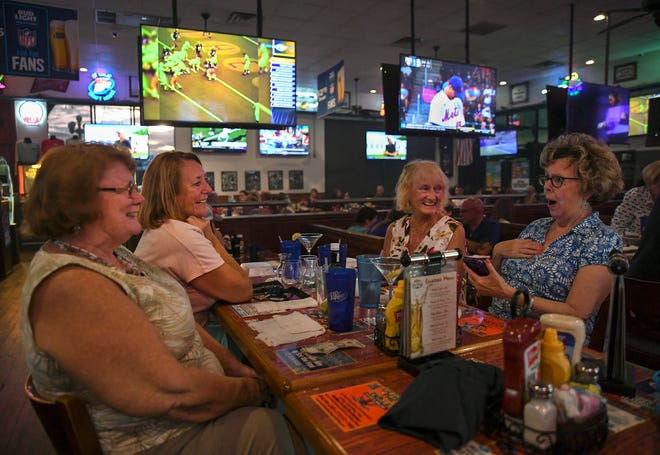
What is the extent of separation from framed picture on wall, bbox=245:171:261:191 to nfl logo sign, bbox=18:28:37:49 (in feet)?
27.7

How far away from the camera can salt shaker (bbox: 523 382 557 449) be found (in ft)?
3.01

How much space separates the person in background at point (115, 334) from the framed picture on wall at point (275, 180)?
1226 centimetres

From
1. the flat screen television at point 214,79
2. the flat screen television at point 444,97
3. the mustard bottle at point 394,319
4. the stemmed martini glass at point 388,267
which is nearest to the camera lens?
the mustard bottle at point 394,319

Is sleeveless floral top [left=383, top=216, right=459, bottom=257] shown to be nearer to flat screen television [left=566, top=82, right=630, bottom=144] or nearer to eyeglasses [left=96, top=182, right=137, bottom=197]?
eyeglasses [left=96, top=182, right=137, bottom=197]

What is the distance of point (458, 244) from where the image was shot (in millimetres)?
2793

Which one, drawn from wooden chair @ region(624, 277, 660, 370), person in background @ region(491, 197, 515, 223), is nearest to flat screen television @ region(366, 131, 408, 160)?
person in background @ region(491, 197, 515, 223)

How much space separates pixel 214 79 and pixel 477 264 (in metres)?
3.40

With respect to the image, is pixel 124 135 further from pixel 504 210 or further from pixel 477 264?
pixel 477 264

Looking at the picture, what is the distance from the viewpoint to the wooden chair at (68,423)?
114 centimetres

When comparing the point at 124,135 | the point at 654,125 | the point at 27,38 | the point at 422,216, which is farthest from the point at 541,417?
the point at 124,135

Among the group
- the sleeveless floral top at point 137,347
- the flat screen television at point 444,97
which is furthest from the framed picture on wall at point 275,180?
the sleeveless floral top at point 137,347

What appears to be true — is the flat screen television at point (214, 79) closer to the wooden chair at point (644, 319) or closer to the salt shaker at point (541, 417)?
the wooden chair at point (644, 319)

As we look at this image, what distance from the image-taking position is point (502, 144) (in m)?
14.2

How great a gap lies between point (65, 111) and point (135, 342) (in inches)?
502
